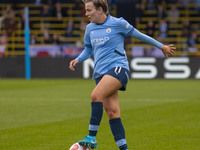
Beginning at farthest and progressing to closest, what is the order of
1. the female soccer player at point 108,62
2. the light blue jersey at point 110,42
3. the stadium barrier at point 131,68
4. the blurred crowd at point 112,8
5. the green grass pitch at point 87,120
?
the blurred crowd at point 112,8 < the stadium barrier at point 131,68 < the green grass pitch at point 87,120 < the light blue jersey at point 110,42 < the female soccer player at point 108,62

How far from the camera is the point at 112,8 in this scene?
1051 inches

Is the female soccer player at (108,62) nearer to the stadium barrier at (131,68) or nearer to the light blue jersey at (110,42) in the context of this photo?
the light blue jersey at (110,42)

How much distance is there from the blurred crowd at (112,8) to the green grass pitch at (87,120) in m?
9.10

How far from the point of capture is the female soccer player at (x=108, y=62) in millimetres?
5902

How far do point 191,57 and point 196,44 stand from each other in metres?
3.03

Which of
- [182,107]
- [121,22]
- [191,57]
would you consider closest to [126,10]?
[191,57]

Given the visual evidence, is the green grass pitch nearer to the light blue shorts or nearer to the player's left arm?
the light blue shorts

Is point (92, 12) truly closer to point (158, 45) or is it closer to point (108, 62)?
point (108, 62)

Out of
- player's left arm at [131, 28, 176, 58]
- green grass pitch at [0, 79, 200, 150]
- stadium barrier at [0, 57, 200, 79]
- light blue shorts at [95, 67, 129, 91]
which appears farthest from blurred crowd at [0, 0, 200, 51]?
light blue shorts at [95, 67, 129, 91]

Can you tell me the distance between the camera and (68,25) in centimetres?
2667

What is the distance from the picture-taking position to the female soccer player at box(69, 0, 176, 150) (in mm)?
5902

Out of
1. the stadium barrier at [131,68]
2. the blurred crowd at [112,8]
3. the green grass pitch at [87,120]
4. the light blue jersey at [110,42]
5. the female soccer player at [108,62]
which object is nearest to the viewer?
the female soccer player at [108,62]

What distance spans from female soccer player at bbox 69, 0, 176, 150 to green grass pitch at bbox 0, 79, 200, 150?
39.1 inches

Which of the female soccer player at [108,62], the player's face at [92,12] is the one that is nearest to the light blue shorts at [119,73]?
the female soccer player at [108,62]
